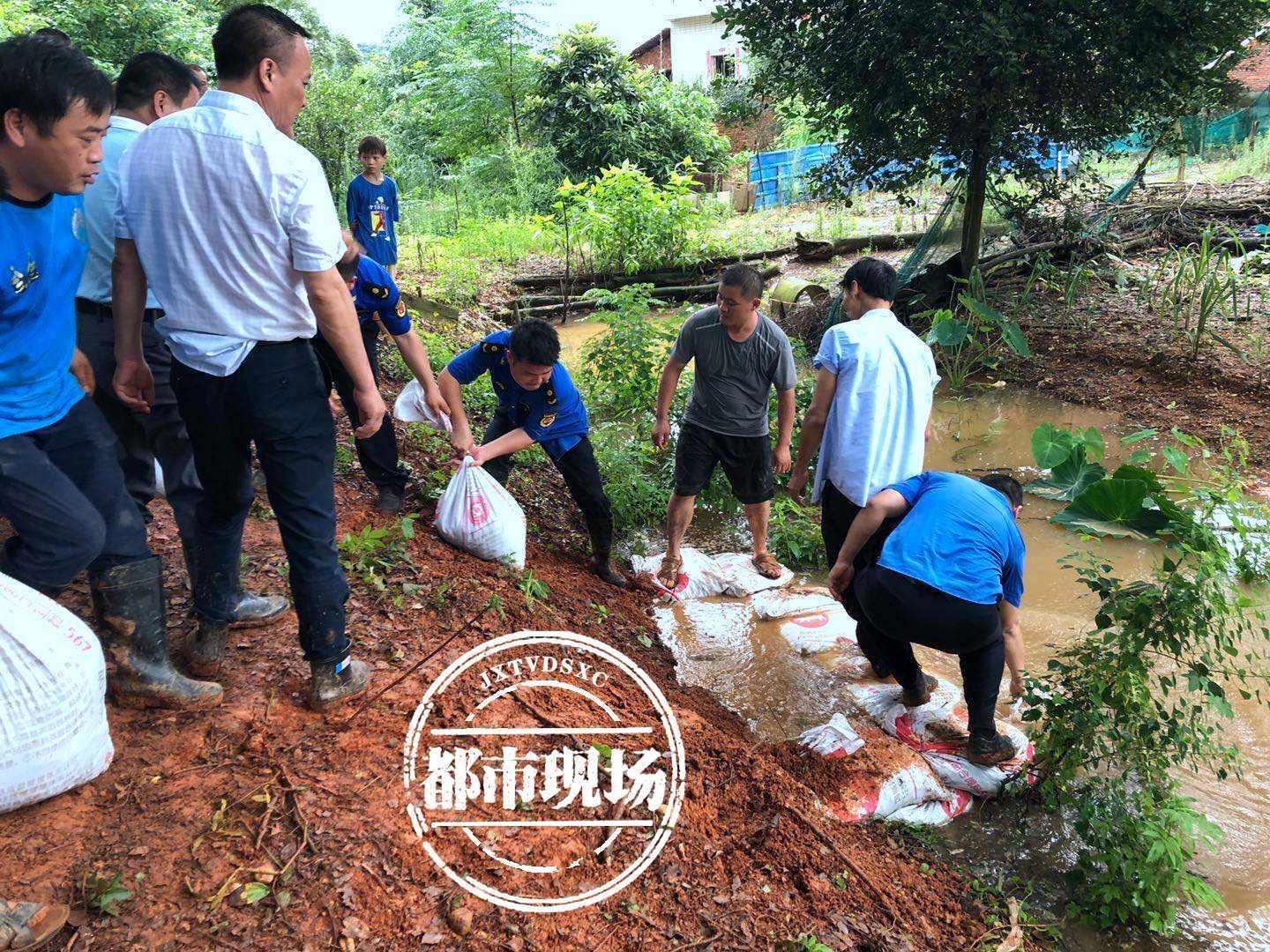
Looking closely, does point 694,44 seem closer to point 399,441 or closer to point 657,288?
point 657,288

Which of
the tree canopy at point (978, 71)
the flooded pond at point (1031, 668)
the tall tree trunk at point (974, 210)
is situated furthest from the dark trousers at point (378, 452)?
the tall tree trunk at point (974, 210)

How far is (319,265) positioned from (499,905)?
1743 millimetres

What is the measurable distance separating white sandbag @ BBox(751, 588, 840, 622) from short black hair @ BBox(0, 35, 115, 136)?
3.58m

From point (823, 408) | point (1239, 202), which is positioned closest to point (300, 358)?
point (823, 408)

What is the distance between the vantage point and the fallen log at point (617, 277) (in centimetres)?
1143

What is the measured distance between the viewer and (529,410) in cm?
396

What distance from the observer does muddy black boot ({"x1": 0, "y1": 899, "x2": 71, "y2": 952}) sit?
5.44ft

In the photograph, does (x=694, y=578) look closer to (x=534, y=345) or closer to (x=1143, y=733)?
(x=534, y=345)

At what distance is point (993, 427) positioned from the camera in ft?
22.7

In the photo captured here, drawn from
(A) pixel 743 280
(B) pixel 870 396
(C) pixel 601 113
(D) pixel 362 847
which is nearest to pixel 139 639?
(D) pixel 362 847

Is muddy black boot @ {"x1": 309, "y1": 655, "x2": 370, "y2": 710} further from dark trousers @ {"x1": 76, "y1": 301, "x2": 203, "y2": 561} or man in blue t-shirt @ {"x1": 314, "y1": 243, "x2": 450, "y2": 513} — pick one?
man in blue t-shirt @ {"x1": 314, "y1": 243, "x2": 450, "y2": 513}

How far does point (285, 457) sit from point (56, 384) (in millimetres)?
598

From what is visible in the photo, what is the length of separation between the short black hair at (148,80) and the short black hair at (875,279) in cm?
262

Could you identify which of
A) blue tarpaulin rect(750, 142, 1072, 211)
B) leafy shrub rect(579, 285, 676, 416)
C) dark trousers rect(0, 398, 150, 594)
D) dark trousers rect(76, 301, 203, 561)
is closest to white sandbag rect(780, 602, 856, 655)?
leafy shrub rect(579, 285, 676, 416)
